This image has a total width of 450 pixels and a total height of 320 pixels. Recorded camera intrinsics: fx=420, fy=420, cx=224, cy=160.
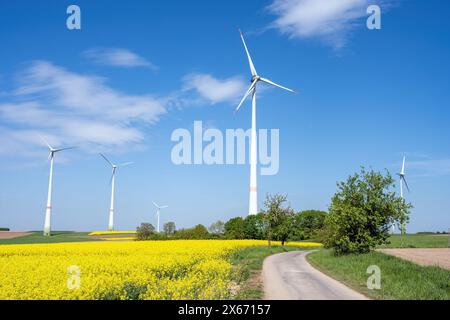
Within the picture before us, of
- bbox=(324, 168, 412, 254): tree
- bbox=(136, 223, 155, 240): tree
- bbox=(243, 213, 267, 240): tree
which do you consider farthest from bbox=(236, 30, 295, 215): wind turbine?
bbox=(324, 168, 412, 254): tree

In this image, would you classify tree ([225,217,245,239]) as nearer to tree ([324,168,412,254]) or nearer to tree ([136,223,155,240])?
tree ([136,223,155,240])

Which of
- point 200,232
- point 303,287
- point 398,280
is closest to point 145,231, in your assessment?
point 200,232

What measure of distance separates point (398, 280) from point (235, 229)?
7200cm

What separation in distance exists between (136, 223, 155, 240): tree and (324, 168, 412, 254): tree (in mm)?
49380

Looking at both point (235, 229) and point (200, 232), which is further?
point (235, 229)

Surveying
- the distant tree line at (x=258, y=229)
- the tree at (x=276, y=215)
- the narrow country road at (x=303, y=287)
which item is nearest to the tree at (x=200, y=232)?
the distant tree line at (x=258, y=229)

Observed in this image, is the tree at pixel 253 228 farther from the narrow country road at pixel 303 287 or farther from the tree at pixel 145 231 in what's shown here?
the narrow country road at pixel 303 287

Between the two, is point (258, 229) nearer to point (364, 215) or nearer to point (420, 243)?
point (420, 243)

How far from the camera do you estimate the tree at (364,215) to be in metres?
37.0

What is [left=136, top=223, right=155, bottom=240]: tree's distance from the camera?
265 feet

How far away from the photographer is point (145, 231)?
A: 81.6 meters
